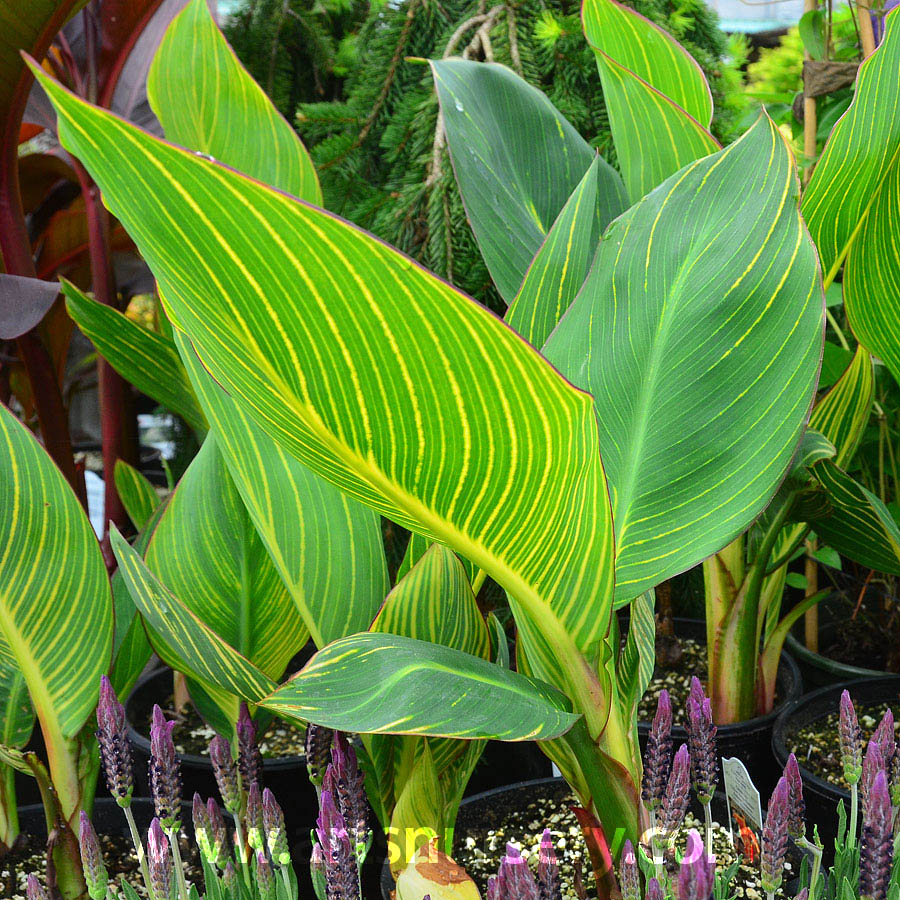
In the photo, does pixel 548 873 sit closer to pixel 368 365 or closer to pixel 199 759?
pixel 368 365

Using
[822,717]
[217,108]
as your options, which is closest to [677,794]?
[822,717]

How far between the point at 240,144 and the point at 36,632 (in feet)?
1.81

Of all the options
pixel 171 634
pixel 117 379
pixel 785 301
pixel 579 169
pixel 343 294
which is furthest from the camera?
pixel 117 379

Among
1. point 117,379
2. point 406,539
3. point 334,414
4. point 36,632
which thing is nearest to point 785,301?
point 334,414

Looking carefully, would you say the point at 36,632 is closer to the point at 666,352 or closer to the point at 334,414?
the point at 334,414

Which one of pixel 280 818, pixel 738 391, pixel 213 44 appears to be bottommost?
pixel 280 818

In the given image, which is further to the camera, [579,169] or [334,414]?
[579,169]

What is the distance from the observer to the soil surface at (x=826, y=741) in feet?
3.12

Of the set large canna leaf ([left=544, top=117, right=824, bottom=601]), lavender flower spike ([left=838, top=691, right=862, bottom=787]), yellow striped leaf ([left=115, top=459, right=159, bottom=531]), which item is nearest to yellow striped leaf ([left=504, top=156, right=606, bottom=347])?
large canna leaf ([left=544, top=117, right=824, bottom=601])

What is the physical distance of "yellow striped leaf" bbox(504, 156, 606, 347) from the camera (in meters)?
0.68

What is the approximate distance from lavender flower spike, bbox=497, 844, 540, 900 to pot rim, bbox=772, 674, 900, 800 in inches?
20.0

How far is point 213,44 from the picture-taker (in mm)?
934

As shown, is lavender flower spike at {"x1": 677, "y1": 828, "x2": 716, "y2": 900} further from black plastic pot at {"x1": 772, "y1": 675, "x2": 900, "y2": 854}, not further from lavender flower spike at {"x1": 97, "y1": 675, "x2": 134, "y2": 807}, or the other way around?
black plastic pot at {"x1": 772, "y1": 675, "x2": 900, "y2": 854}

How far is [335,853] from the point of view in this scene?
507 mm
